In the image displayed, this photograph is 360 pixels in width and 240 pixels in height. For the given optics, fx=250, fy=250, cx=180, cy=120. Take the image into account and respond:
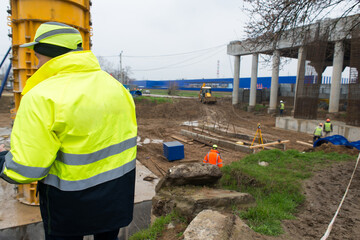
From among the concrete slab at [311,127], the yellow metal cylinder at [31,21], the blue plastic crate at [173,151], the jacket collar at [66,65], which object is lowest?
the blue plastic crate at [173,151]

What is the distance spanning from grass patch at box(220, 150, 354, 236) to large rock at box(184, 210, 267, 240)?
0.49m

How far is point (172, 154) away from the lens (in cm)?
1044

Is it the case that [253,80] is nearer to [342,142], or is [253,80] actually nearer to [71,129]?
[342,142]

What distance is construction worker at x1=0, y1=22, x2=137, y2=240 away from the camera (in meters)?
1.45

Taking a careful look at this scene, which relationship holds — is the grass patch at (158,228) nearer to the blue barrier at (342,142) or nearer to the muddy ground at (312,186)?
the muddy ground at (312,186)

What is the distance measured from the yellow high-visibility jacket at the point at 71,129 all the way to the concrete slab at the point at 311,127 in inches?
672

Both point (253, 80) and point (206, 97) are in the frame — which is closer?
point (253, 80)

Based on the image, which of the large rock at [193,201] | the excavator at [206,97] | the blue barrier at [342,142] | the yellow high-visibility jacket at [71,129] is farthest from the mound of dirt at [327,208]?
the excavator at [206,97]

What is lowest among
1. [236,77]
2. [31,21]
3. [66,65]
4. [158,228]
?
[158,228]

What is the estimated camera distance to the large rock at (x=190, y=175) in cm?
451

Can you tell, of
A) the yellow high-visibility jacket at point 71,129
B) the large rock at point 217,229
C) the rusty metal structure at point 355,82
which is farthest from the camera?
the rusty metal structure at point 355,82

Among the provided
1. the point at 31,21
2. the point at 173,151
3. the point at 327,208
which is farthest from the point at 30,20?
the point at 173,151

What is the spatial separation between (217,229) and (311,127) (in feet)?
58.8

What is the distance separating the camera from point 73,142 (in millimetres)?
1557
